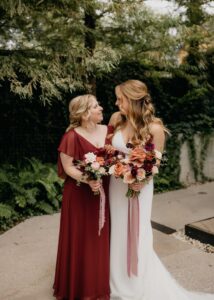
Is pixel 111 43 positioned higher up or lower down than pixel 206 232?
higher up

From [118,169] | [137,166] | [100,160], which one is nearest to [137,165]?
[137,166]

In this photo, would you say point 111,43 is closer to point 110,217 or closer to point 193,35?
point 193,35

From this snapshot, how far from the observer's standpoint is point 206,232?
19.1 ft

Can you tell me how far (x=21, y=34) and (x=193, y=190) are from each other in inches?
207

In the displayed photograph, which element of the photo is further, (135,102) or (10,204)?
(10,204)

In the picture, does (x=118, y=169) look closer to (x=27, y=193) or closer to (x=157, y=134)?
(x=157, y=134)

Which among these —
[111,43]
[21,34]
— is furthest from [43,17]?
[111,43]

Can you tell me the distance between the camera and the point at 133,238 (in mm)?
3957

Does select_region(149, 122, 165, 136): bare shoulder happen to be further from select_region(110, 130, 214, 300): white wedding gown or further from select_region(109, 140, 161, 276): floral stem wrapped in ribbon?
select_region(110, 130, 214, 300): white wedding gown

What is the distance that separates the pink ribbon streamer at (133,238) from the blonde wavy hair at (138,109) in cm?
67

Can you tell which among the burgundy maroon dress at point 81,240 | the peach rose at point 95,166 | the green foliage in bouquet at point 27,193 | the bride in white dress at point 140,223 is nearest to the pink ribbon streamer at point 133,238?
the bride in white dress at point 140,223

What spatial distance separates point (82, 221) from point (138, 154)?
95 cm

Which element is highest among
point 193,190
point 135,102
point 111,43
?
point 111,43

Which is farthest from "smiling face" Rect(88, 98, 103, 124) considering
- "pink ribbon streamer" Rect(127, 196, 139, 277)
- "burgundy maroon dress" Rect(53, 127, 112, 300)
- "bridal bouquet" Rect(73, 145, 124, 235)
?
"pink ribbon streamer" Rect(127, 196, 139, 277)
